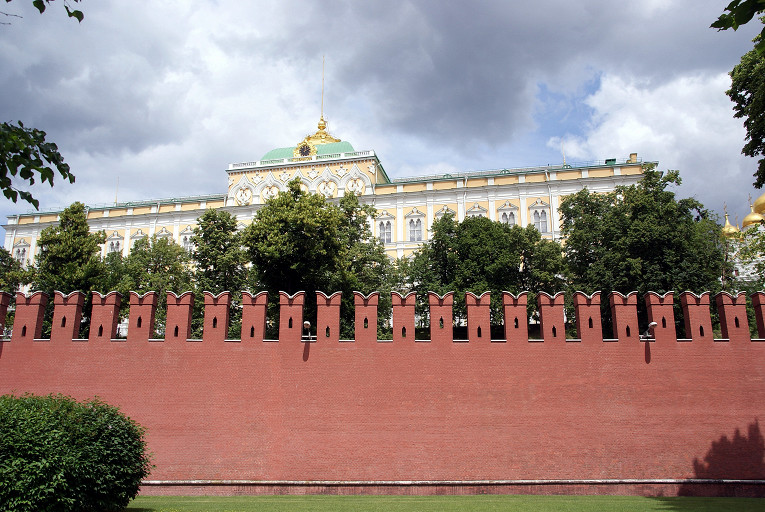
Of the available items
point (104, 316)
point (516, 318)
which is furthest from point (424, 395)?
point (104, 316)

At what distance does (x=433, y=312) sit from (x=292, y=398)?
4.36m

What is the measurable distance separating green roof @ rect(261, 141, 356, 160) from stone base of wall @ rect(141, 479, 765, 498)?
44.8 metres

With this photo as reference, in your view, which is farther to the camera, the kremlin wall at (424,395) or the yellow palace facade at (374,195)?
the yellow palace facade at (374,195)

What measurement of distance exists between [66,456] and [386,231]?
4338 centimetres

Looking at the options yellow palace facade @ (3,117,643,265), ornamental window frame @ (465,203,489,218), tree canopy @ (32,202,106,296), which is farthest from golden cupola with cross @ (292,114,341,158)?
tree canopy @ (32,202,106,296)

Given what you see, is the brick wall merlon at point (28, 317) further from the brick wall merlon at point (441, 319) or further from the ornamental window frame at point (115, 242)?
the ornamental window frame at point (115, 242)

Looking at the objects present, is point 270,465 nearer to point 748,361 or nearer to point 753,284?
point 748,361

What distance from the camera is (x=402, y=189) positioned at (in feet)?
177

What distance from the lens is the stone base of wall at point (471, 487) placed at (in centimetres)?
1485

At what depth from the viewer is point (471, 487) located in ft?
49.4

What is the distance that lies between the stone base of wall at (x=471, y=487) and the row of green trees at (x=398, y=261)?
12588mm

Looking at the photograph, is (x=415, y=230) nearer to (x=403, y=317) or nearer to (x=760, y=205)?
(x=760, y=205)

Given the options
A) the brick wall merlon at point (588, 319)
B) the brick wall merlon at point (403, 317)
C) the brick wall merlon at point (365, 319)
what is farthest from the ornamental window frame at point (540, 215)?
the brick wall merlon at point (365, 319)

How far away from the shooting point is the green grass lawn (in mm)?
13180
